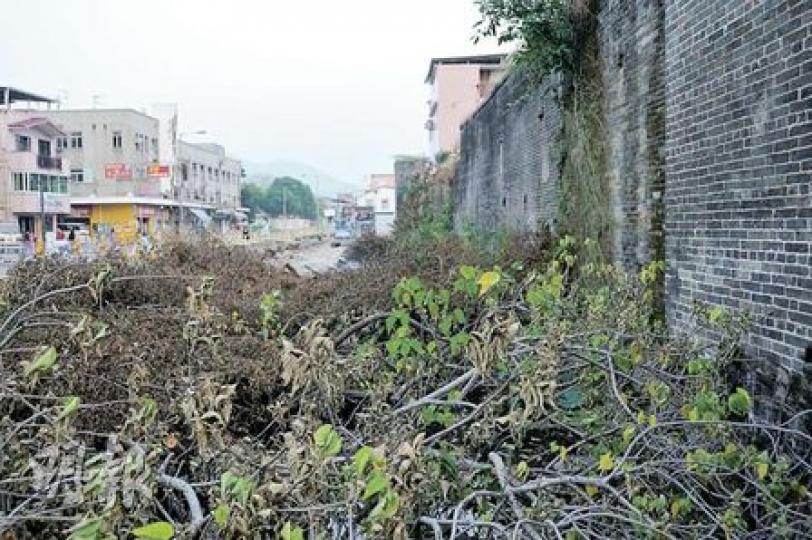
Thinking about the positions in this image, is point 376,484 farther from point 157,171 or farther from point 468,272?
point 157,171

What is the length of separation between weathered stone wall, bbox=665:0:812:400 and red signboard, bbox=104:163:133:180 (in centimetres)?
5874

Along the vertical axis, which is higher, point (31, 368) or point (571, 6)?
point (571, 6)

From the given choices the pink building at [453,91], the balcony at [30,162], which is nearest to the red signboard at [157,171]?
the balcony at [30,162]

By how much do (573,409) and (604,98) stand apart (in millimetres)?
5111

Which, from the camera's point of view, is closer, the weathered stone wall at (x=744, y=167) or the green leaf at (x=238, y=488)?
the green leaf at (x=238, y=488)

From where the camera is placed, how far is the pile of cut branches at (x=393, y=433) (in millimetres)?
2236

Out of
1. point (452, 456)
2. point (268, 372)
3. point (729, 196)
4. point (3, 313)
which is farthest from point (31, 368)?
point (729, 196)

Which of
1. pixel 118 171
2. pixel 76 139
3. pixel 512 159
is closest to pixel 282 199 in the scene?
pixel 76 139

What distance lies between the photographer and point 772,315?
4.57 m

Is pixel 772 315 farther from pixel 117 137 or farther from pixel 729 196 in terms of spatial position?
pixel 117 137

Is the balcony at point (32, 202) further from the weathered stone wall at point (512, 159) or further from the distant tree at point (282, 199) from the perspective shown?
the distant tree at point (282, 199)

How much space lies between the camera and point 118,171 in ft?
197

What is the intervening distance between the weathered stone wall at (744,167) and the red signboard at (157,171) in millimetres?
58534

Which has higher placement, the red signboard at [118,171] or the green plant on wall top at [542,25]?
the red signboard at [118,171]
